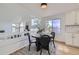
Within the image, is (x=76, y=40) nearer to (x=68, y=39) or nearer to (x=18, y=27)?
(x=68, y=39)

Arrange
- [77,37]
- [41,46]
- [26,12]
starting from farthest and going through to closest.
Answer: [77,37]
[41,46]
[26,12]

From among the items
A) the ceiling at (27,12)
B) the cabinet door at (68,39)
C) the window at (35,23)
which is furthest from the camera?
the cabinet door at (68,39)

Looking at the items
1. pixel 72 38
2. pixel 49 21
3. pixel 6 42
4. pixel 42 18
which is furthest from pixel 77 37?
pixel 6 42

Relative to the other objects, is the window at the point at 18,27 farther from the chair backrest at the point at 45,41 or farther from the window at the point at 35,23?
the chair backrest at the point at 45,41

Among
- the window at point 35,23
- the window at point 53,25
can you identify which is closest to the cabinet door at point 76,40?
the window at point 53,25

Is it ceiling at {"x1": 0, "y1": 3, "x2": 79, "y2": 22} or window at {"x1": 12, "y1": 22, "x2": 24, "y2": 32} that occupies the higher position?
ceiling at {"x1": 0, "y1": 3, "x2": 79, "y2": 22}

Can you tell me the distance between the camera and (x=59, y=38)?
8.41ft

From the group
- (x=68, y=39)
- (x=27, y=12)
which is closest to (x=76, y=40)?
(x=68, y=39)

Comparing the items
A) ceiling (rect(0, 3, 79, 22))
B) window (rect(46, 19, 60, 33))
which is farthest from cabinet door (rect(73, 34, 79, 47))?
ceiling (rect(0, 3, 79, 22))

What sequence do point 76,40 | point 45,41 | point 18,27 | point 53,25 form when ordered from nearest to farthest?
point 18,27 < point 53,25 < point 45,41 < point 76,40

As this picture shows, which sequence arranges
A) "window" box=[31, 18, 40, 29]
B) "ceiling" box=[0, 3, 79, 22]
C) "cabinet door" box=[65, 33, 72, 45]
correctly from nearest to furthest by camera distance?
1. "ceiling" box=[0, 3, 79, 22]
2. "window" box=[31, 18, 40, 29]
3. "cabinet door" box=[65, 33, 72, 45]

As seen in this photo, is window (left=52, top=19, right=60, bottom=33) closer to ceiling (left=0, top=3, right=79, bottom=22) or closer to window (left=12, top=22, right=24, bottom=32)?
ceiling (left=0, top=3, right=79, bottom=22)

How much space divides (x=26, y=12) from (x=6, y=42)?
85 centimetres
